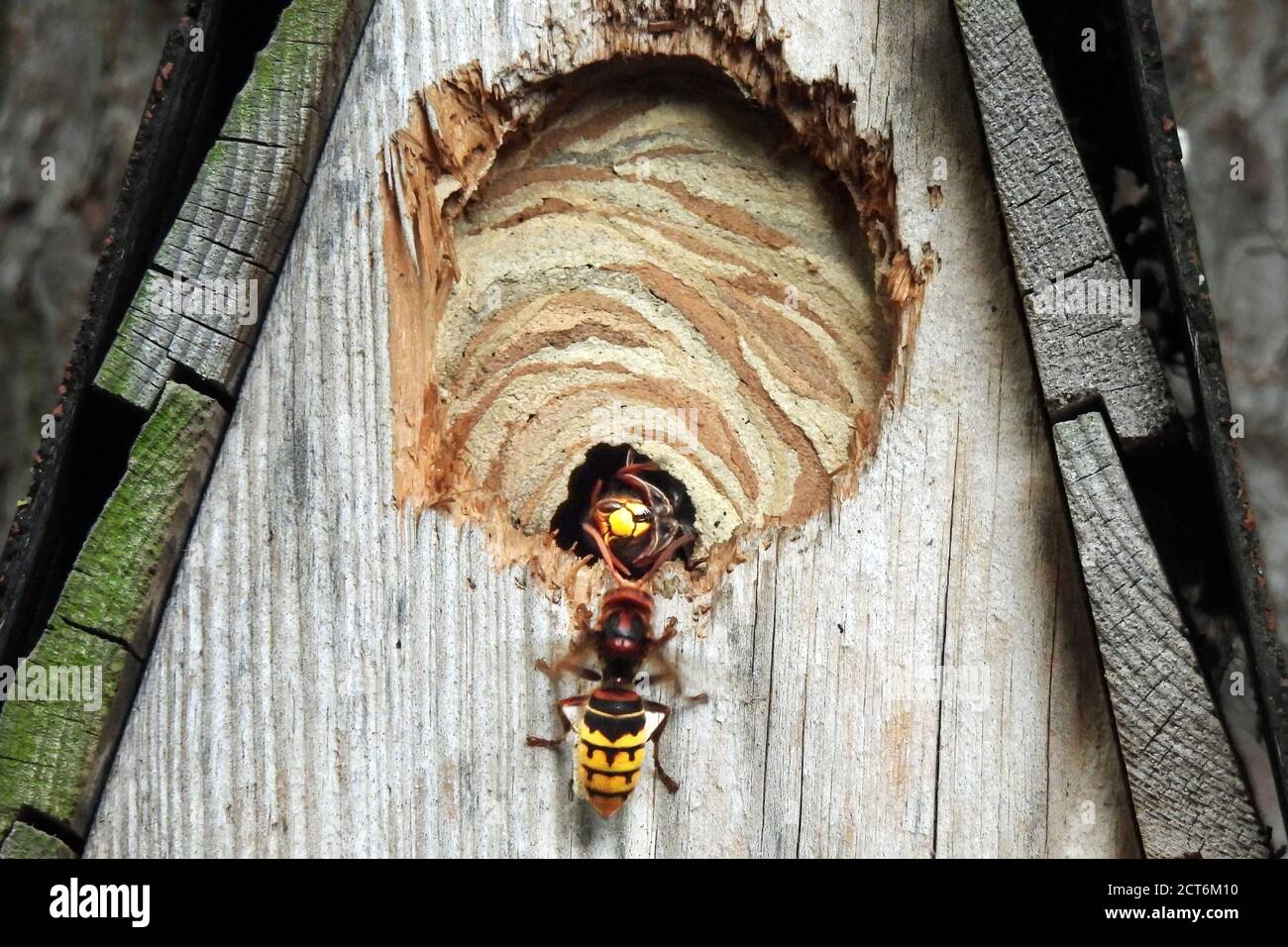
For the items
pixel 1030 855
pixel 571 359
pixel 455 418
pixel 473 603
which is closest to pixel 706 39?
pixel 571 359

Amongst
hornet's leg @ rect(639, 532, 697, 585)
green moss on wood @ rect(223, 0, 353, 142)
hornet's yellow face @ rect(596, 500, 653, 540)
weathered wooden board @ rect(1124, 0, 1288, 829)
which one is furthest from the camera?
hornet's yellow face @ rect(596, 500, 653, 540)

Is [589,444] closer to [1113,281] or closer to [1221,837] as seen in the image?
[1113,281]

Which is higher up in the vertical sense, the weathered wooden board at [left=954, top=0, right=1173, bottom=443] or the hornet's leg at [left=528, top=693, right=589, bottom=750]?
the weathered wooden board at [left=954, top=0, right=1173, bottom=443]
